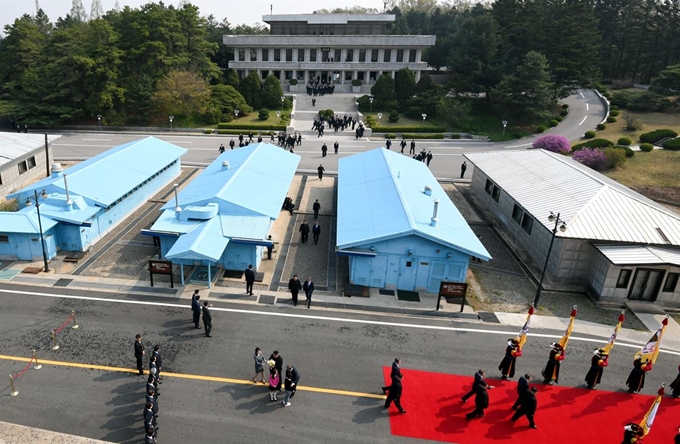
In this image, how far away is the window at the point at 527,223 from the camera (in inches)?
1040

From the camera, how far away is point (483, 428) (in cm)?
1390

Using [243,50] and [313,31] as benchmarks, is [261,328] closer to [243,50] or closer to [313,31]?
[243,50]

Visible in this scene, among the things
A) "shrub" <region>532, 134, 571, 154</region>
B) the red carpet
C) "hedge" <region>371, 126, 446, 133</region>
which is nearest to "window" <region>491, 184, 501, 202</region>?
"shrub" <region>532, 134, 571, 154</region>

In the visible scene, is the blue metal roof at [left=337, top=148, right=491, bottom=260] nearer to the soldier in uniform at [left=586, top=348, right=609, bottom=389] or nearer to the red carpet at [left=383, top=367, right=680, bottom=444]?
the soldier in uniform at [left=586, top=348, right=609, bottom=389]

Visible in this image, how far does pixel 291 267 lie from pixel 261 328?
217 inches

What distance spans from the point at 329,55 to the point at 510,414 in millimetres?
70018

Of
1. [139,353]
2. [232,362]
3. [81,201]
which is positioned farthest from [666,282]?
[81,201]

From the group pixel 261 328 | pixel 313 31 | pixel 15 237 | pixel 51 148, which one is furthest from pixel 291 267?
pixel 313 31

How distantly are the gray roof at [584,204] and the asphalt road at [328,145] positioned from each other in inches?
440

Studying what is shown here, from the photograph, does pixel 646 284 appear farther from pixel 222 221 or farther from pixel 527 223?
pixel 222 221

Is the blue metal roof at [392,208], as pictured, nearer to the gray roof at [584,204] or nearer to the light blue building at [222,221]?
the light blue building at [222,221]

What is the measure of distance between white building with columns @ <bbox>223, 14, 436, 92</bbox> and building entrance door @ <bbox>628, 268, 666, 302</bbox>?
58.8 meters

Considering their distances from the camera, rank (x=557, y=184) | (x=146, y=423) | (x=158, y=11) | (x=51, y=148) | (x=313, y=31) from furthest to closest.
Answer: (x=313, y=31)
(x=158, y=11)
(x=51, y=148)
(x=557, y=184)
(x=146, y=423)

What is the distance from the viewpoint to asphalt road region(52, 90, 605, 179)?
43.6 meters
